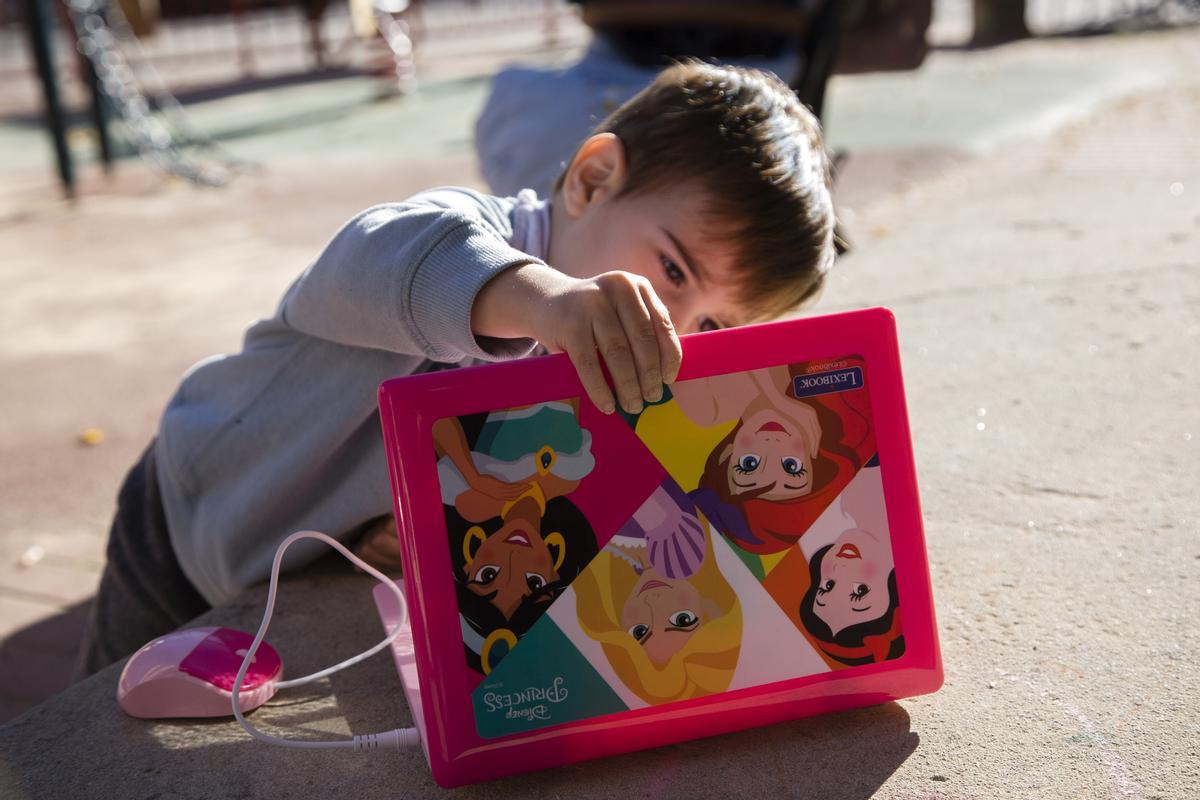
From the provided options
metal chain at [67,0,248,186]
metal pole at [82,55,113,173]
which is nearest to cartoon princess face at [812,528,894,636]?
metal chain at [67,0,248,186]

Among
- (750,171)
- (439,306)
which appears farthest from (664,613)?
(750,171)

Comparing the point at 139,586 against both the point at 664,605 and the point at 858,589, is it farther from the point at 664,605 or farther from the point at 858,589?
the point at 858,589

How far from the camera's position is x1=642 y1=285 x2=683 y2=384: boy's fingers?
1324 mm

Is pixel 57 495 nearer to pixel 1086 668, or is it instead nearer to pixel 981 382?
pixel 981 382

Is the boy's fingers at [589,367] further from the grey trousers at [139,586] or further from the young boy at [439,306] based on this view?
the grey trousers at [139,586]

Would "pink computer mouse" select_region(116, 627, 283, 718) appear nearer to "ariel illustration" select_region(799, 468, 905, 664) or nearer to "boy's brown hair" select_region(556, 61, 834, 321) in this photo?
"ariel illustration" select_region(799, 468, 905, 664)

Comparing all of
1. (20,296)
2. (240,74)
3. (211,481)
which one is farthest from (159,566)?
(240,74)

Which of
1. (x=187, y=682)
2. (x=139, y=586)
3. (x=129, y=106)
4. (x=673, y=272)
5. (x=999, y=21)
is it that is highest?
(x=673, y=272)

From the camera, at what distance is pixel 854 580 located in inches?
58.0

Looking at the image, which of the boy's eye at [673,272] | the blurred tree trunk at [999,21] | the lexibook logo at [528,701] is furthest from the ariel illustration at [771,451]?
the blurred tree trunk at [999,21]

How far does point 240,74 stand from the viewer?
13156 mm

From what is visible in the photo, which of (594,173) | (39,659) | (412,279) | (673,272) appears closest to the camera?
(412,279)

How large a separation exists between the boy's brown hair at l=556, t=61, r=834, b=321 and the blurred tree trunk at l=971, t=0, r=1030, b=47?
10.6 metres

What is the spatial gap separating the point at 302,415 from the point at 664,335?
0.87 meters
